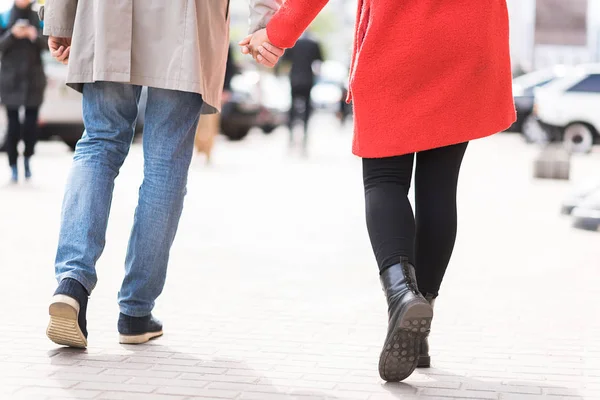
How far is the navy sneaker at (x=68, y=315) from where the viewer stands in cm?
374

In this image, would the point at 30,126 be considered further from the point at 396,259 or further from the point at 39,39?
the point at 396,259

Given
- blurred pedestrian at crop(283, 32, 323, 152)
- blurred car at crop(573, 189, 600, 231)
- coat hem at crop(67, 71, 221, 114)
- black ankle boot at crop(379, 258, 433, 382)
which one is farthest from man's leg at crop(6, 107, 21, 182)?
black ankle boot at crop(379, 258, 433, 382)

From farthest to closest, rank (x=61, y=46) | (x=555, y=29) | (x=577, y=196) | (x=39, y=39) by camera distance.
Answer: (x=555, y=29) < (x=39, y=39) < (x=577, y=196) < (x=61, y=46)

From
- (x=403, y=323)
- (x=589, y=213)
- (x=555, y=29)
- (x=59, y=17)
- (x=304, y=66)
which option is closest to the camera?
(x=403, y=323)

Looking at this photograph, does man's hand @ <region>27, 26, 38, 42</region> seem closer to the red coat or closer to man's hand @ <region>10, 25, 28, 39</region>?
man's hand @ <region>10, 25, 28, 39</region>

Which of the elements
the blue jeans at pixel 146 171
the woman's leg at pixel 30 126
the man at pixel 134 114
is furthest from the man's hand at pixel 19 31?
the blue jeans at pixel 146 171

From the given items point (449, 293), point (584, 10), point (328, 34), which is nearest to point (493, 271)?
point (449, 293)

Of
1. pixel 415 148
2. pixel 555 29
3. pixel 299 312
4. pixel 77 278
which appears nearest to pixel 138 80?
pixel 77 278

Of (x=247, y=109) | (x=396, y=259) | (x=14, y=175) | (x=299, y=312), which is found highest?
(x=247, y=109)

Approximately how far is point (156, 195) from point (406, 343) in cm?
116

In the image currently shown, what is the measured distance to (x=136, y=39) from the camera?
13.1 ft

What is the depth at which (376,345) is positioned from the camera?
421 centimetres

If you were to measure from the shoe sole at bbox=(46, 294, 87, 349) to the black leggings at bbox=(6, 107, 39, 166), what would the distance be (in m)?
8.01

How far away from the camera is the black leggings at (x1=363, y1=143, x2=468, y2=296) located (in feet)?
11.8
